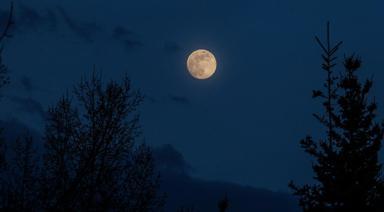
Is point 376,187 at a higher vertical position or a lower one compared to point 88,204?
higher

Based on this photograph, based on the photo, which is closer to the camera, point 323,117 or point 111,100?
point 111,100

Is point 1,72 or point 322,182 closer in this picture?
point 1,72

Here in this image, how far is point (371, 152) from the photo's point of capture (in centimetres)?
1884

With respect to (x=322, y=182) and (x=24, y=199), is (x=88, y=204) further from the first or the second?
(x=322, y=182)

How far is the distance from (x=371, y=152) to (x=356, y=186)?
2.07 metres

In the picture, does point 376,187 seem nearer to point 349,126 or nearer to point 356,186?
point 356,186

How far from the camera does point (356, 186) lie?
1755 cm

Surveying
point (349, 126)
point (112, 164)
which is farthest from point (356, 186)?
point (112, 164)

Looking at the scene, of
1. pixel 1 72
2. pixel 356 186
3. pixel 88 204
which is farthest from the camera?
pixel 356 186

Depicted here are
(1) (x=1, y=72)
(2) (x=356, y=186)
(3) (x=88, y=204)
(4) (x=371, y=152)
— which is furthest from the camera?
(4) (x=371, y=152)

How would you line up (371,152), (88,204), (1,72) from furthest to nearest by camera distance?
(371,152) < (88,204) < (1,72)

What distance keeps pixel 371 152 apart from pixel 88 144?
1166cm

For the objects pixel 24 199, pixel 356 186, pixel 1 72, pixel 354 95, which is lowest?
pixel 24 199

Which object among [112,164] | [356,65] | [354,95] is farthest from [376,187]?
[112,164]
